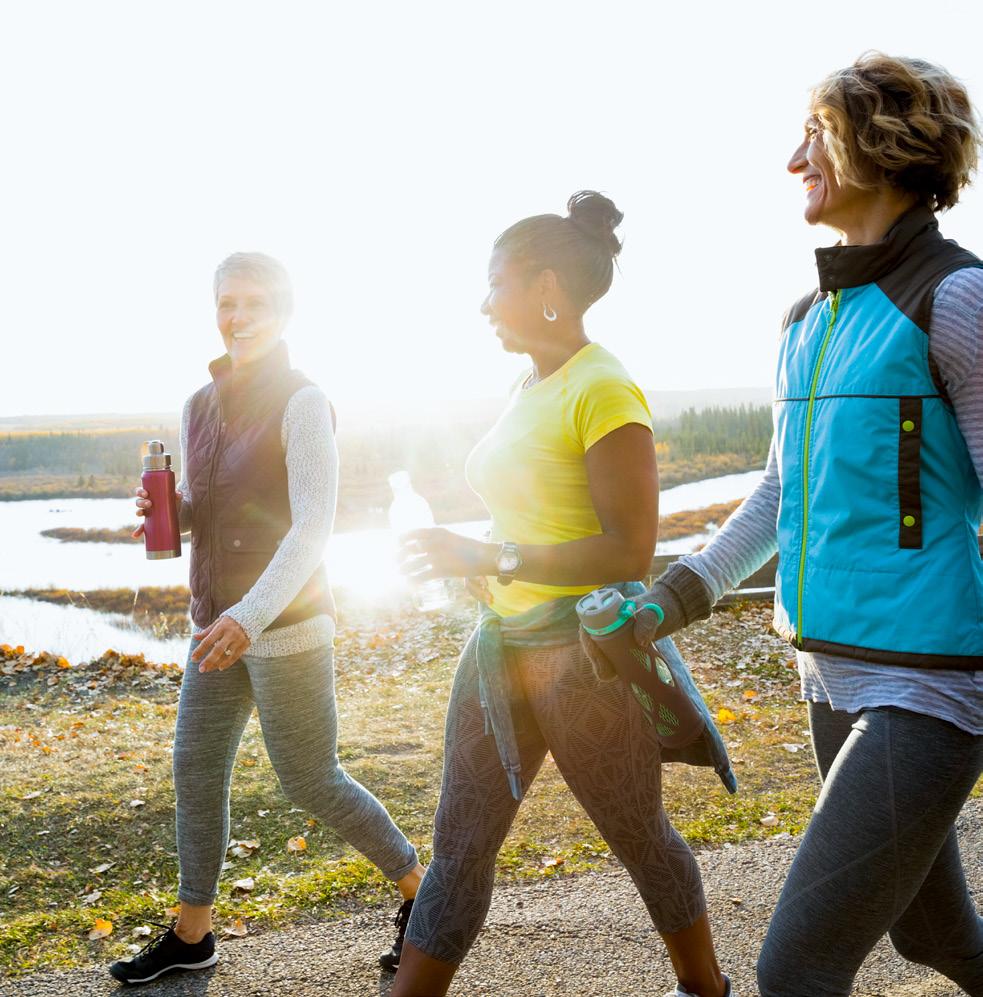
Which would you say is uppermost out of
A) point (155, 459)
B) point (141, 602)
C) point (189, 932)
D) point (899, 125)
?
point (899, 125)

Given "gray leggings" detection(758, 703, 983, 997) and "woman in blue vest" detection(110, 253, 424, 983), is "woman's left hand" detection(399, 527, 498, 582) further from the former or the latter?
"gray leggings" detection(758, 703, 983, 997)

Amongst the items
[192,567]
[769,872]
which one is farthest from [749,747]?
[192,567]

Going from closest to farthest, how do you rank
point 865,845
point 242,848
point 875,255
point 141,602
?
point 865,845 → point 875,255 → point 242,848 → point 141,602

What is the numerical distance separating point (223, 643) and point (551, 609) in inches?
46.4

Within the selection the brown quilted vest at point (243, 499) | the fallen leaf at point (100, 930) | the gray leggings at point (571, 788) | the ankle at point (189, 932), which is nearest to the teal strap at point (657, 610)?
the gray leggings at point (571, 788)

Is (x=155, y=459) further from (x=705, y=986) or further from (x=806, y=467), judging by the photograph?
(x=705, y=986)

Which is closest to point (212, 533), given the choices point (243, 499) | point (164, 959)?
point (243, 499)

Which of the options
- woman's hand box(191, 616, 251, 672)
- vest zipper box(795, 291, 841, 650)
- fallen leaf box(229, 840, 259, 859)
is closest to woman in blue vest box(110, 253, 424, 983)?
woman's hand box(191, 616, 251, 672)

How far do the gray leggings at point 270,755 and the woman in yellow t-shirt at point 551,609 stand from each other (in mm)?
845

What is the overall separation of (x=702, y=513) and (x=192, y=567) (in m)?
20.4

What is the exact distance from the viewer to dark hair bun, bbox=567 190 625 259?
2.70 m

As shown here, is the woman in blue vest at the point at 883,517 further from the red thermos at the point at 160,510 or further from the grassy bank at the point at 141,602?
the grassy bank at the point at 141,602

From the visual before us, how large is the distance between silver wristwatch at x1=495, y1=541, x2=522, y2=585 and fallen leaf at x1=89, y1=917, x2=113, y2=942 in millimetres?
2624

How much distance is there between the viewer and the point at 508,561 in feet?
8.21
